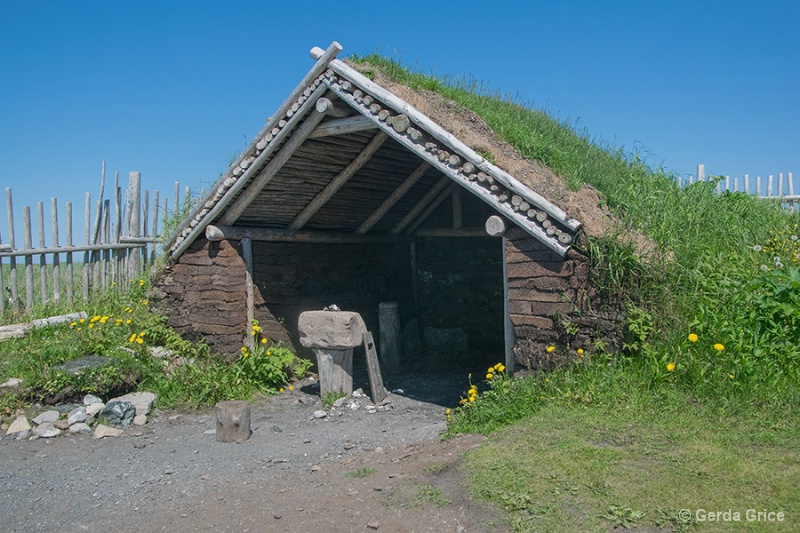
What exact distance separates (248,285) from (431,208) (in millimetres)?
3752

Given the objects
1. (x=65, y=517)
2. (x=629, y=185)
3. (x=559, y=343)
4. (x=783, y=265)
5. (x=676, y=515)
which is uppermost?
(x=629, y=185)

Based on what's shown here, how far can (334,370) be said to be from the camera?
7980 mm

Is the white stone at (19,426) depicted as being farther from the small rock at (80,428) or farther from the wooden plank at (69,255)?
the wooden plank at (69,255)

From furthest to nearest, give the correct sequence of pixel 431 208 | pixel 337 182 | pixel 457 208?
pixel 431 208, pixel 457 208, pixel 337 182

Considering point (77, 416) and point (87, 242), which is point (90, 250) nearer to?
point (87, 242)

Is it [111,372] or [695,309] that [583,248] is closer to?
[695,309]

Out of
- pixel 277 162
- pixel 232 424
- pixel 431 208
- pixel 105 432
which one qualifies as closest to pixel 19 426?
pixel 105 432

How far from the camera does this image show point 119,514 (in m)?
5.00

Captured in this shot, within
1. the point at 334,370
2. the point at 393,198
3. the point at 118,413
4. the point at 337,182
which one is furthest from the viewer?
the point at 393,198

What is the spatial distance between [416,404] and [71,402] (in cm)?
400

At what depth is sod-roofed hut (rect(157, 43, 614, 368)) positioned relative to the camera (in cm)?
653

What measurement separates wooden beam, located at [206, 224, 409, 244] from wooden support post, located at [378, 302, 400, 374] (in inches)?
46.9

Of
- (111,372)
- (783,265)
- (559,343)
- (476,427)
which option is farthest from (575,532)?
(111,372)

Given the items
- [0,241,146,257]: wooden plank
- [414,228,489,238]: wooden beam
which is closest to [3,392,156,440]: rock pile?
[0,241,146,257]: wooden plank
